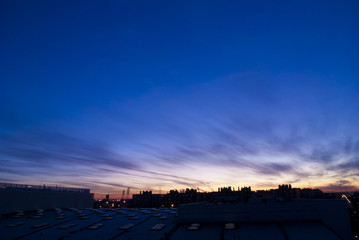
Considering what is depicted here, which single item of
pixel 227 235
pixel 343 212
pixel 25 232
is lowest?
pixel 25 232

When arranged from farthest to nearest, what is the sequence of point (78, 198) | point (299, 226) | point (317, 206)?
point (78, 198)
point (317, 206)
point (299, 226)

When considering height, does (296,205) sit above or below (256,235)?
above

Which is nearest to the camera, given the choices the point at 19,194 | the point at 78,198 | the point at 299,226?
the point at 299,226

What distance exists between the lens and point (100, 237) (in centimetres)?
3562

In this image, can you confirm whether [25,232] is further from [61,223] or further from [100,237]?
[100,237]

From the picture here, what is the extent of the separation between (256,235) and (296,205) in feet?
34.1

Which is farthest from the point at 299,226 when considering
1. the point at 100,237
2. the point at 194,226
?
the point at 100,237

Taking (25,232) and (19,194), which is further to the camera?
(19,194)

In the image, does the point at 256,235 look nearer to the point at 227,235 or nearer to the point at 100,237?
the point at 227,235

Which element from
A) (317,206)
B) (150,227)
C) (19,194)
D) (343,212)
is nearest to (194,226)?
(150,227)

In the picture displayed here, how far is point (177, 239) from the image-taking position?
32.6 m

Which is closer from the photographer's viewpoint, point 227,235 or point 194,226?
point 227,235

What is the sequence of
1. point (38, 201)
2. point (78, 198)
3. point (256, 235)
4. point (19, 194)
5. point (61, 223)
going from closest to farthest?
point (256, 235), point (61, 223), point (19, 194), point (38, 201), point (78, 198)

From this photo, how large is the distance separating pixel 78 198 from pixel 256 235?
76.7 metres
